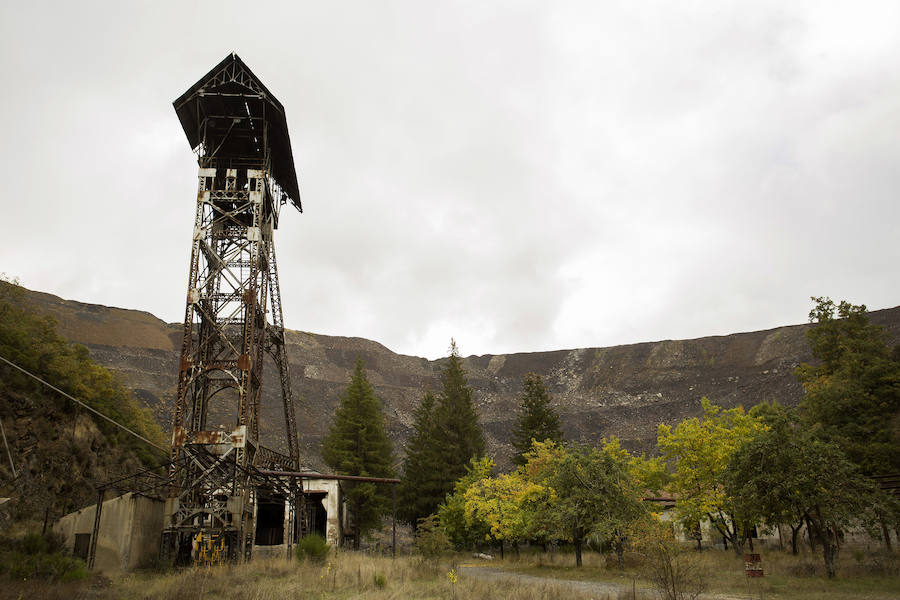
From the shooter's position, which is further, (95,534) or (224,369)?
(224,369)

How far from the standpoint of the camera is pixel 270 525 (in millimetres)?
34656

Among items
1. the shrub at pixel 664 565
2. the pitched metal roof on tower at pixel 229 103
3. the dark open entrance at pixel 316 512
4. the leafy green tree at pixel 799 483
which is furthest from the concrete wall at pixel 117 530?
the leafy green tree at pixel 799 483

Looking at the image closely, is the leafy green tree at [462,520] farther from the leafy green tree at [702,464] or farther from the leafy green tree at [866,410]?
the leafy green tree at [866,410]

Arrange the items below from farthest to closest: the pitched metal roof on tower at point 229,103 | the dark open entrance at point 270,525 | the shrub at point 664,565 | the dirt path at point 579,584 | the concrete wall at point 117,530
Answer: the dark open entrance at point 270,525, the pitched metal roof on tower at point 229,103, the concrete wall at point 117,530, the dirt path at point 579,584, the shrub at point 664,565

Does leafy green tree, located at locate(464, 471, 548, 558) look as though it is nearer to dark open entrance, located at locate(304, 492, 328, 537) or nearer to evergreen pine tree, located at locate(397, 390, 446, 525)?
dark open entrance, located at locate(304, 492, 328, 537)

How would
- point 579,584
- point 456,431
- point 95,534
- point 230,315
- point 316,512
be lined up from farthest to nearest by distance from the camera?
point 456,431 < point 316,512 < point 230,315 < point 95,534 < point 579,584

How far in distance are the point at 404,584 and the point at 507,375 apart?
3971 inches

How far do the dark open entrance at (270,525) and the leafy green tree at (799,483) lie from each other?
26047mm

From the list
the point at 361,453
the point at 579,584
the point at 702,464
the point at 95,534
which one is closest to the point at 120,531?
the point at 95,534

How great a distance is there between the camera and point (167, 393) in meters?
69.4

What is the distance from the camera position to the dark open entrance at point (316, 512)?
106 feet

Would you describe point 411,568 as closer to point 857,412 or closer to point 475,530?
point 475,530

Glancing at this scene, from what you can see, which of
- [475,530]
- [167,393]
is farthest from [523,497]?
[167,393]

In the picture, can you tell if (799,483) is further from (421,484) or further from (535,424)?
(535,424)
